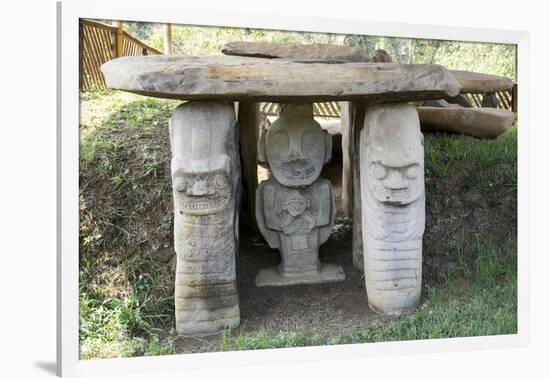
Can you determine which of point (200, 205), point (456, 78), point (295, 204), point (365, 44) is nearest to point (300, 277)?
point (295, 204)

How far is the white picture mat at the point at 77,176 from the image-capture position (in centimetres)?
310

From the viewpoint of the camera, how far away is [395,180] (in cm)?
367

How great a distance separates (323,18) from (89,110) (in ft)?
7.92

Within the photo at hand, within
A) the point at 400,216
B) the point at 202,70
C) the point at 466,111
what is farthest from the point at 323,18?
the point at 466,111

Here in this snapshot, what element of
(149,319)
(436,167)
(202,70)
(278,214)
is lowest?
(149,319)

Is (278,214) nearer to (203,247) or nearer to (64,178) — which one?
(203,247)

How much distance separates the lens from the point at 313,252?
4.50 meters

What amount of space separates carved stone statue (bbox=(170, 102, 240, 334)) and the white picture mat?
33 cm

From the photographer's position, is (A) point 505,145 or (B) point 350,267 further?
(A) point 505,145

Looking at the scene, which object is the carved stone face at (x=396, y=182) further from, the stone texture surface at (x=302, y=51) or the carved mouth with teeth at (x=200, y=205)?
A: the carved mouth with teeth at (x=200, y=205)

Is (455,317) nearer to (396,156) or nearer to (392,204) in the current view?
(392,204)

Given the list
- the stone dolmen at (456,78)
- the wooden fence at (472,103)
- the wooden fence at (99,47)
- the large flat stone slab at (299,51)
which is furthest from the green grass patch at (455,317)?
the wooden fence at (99,47)

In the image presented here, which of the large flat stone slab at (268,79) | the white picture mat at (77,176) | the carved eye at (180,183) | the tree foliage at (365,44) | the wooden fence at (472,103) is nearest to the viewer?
the white picture mat at (77,176)

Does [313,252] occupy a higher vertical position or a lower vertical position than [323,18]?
lower
